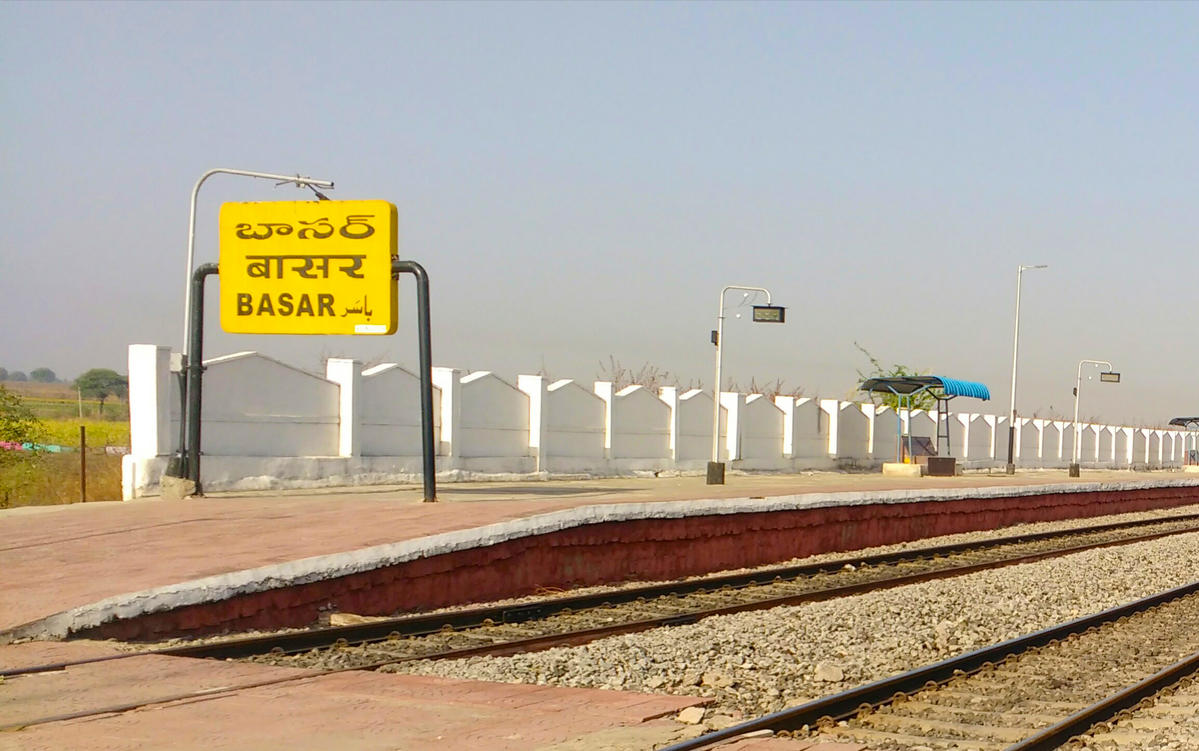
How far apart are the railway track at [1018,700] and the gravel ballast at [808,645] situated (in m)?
0.50

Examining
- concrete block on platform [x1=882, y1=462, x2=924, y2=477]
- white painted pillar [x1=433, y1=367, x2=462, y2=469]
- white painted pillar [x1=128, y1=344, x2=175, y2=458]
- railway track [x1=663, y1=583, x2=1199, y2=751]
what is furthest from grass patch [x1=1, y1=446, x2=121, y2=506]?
concrete block on platform [x1=882, y1=462, x2=924, y2=477]

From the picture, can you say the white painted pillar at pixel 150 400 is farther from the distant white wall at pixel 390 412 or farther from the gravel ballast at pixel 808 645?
the gravel ballast at pixel 808 645

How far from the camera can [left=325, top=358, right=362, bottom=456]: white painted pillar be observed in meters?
27.3

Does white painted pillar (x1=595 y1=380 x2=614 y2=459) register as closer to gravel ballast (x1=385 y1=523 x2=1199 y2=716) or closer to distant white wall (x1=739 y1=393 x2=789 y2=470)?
distant white wall (x1=739 y1=393 x2=789 y2=470)

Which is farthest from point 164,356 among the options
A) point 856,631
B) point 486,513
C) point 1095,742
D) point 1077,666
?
point 1095,742

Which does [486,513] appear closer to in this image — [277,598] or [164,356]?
[277,598]

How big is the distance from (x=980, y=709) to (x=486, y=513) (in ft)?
32.3

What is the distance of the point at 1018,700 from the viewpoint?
887 centimetres

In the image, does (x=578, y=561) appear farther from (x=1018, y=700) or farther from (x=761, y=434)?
(x=761, y=434)

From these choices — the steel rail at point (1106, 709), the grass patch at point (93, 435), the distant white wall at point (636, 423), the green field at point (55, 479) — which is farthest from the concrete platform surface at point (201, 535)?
the grass patch at point (93, 435)

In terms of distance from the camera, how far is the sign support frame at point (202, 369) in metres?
20.6

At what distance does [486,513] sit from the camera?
685 inches

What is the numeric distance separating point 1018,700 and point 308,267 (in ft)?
53.6

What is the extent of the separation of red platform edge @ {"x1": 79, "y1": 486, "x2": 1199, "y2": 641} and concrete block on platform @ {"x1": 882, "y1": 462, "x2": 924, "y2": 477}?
52.3 ft
